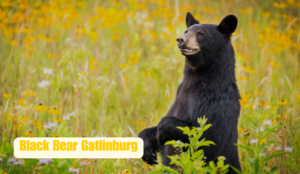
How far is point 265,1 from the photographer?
29.0 feet

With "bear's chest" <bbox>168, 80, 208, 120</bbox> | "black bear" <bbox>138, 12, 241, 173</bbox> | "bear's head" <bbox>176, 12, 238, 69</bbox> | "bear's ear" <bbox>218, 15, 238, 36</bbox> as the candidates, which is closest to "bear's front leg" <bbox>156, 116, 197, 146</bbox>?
"black bear" <bbox>138, 12, 241, 173</bbox>

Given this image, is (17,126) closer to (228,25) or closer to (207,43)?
(207,43)

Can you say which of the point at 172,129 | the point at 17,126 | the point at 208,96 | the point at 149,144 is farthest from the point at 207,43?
the point at 17,126

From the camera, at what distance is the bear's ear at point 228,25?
3.02 m

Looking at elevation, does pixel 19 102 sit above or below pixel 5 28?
below

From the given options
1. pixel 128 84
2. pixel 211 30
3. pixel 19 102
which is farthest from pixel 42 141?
pixel 128 84

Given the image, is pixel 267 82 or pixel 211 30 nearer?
pixel 211 30

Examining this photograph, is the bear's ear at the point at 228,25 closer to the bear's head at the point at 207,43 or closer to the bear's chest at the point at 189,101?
the bear's head at the point at 207,43

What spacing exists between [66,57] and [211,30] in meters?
2.48

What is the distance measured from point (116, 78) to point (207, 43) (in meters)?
2.72

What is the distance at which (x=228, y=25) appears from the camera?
9.99ft

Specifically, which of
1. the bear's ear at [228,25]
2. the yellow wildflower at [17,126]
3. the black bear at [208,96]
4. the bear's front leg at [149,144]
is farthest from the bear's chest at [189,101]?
the yellow wildflower at [17,126]

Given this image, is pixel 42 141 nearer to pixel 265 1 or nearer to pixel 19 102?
pixel 19 102

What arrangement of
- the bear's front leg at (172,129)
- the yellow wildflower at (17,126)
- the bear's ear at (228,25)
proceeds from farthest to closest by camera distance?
the yellow wildflower at (17,126)
the bear's ear at (228,25)
the bear's front leg at (172,129)
